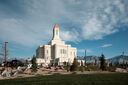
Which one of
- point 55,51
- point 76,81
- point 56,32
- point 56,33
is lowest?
point 76,81

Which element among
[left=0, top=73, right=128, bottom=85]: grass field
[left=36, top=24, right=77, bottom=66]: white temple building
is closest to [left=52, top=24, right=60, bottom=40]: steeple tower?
[left=36, top=24, right=77, bottom=66]: white temple building

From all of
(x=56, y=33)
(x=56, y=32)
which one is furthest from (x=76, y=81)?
(x=56, y=32)

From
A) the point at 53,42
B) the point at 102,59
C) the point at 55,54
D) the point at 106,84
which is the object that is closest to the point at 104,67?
the point at 102,59

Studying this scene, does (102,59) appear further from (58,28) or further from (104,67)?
(58,28)

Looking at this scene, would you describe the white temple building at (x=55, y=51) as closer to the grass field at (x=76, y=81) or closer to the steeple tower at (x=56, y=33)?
the steeple tower at (x=56, y=33)

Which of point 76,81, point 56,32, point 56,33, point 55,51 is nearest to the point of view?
point 76,81

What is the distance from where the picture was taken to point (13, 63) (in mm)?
30609

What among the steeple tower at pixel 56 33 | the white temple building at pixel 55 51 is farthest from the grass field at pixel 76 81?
the steeple tower at pixel 56 33

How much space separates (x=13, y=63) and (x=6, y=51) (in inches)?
219

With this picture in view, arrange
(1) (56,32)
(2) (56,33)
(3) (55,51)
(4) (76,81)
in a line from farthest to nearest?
(1) (56,32) < (2) (56,33) < (3) (55,51) < (4) (76,81)

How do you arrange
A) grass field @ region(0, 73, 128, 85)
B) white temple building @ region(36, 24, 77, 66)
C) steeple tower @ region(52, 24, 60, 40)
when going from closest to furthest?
grass field @ region(0, 73, 128, 85)
white temple building @ region(36, 24, 77, 66)
steeple tower @ region(52, 24, 60, 40)

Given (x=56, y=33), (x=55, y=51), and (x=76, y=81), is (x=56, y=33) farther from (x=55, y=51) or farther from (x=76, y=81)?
(x=76, y=81)

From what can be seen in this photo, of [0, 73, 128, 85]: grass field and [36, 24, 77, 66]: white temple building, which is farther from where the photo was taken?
[36, 24, 77, 66]: white temple building

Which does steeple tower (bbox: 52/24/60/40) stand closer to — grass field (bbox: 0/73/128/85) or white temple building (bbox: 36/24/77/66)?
white temple building (bbox: 36/24/77/66)
